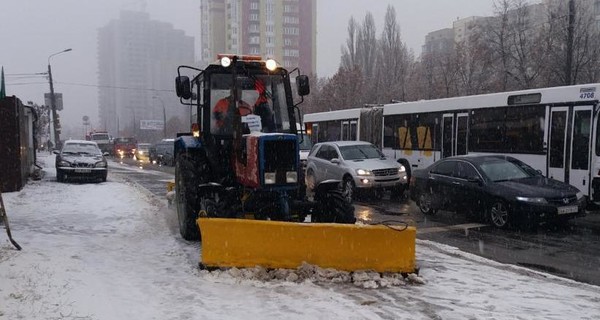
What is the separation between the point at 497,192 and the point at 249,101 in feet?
17.5

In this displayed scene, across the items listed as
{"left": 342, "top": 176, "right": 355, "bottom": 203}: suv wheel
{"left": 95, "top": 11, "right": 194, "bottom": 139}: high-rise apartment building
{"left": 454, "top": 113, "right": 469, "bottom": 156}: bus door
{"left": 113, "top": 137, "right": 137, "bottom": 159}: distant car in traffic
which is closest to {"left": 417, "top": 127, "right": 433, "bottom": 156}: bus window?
{"left": 454, "top": 113, "right": 469, "bottom": 156}: bus door

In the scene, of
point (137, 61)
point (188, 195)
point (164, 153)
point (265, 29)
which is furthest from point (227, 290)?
point (137, 61)

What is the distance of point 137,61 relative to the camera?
391 feet

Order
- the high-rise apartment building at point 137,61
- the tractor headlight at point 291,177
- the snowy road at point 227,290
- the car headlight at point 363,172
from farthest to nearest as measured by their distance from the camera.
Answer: the high-rise apartment building at point 137,61 < the car headlight at point 363,172 < the tractor headlight at point 291,177 < the snowy road at point 227,290

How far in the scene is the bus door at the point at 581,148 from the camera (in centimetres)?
1173

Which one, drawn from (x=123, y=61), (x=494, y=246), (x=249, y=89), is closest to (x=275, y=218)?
(x=249, y=89)

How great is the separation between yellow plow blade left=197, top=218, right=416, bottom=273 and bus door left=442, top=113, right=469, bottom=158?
10.2 meters

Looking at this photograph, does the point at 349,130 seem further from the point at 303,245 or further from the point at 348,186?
the point at 303,245

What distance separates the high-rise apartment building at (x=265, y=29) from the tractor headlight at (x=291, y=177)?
273 feet

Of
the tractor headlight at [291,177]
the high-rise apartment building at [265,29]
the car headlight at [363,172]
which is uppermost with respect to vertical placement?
the high-rise apartment building at [265,29]

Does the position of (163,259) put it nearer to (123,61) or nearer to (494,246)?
(494,246)

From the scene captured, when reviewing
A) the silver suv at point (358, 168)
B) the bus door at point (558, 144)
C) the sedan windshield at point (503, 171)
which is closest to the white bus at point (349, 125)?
the silver suv at point (358, 168)

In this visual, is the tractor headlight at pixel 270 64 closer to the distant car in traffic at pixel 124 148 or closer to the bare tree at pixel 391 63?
the bare tree at pixel 391 63

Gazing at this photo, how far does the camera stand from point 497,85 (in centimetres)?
3484
